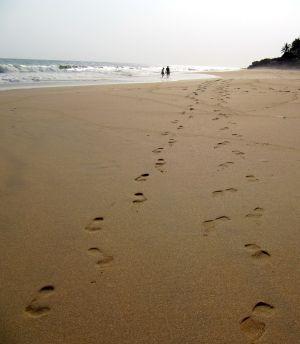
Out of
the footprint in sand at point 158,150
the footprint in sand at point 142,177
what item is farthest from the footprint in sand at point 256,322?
the footprint in sand at point 158,150

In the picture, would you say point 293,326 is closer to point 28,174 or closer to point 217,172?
point 217,172

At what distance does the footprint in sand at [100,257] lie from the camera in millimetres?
2016

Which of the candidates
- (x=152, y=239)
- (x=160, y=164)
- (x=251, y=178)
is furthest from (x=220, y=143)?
(x=152, y=239)

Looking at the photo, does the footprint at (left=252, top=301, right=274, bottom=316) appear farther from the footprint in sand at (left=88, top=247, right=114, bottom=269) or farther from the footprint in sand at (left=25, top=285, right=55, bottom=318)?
the footprint in sand at (left=25, top=285, right=55, bottom=318)

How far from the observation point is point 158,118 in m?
6.02

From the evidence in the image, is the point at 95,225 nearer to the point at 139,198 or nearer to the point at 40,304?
the point at 139,198

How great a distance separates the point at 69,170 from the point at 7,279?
1734 mm

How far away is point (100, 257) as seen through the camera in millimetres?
2084

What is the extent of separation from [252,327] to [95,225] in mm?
1330

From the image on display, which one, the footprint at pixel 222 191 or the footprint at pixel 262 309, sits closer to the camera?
the footprint at pixel 262 309

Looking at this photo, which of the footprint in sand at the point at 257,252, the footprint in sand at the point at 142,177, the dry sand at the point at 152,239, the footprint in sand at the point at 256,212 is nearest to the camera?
the dry sand at the point at 152,239

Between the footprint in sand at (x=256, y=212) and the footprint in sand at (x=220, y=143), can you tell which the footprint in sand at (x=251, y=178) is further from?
the footprint in sand at (x=220, y=143)

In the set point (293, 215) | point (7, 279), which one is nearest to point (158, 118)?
point (293, 215)

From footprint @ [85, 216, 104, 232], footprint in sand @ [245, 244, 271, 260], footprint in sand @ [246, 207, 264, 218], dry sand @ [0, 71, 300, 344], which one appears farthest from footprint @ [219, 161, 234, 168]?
footprint @ [85, 216, 104, 232]
